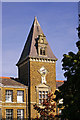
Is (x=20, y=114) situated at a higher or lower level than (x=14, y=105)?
lower

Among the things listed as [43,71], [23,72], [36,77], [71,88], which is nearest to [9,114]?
[36,77]

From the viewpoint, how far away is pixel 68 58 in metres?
23.0

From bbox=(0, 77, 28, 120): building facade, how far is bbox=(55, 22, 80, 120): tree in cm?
1713

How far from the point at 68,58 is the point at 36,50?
20175 millimetres

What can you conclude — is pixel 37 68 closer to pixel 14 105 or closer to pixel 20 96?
pixel 20 96

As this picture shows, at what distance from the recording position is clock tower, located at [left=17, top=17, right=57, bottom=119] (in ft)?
134

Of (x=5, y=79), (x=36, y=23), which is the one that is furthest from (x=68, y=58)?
(x=36, y=23)

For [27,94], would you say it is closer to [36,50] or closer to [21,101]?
[21,101]

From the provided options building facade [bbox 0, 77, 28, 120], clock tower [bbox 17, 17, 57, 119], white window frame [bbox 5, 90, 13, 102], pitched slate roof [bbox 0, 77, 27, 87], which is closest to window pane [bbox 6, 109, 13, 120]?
building facade [bbox 0, 77, 28, 120]

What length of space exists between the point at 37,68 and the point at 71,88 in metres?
20.0

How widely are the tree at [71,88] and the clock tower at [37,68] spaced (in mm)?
17750

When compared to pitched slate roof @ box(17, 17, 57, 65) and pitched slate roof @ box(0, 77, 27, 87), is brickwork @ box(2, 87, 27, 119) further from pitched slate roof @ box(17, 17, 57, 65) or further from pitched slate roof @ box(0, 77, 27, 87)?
pitched slate roof @ box(17, 17, 57, 65)

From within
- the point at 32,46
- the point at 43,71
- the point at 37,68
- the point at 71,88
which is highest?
the point at 32,46

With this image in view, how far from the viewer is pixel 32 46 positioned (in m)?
42.9
